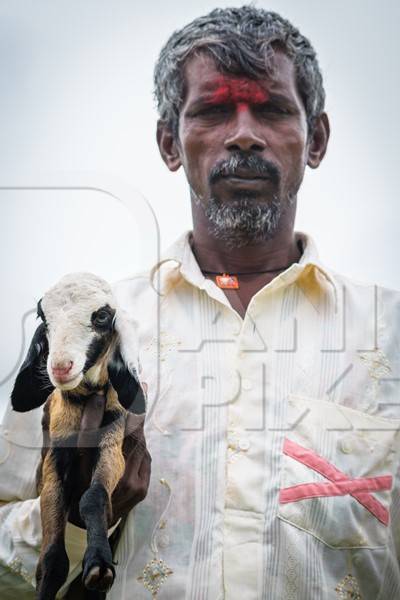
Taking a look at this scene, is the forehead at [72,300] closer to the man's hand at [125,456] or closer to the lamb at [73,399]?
the lamb at [73,399]

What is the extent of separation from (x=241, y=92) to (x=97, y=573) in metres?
1.59

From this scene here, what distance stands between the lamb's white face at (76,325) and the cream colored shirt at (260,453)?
0.55 m

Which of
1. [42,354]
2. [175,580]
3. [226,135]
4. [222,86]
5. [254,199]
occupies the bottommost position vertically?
[175,580]

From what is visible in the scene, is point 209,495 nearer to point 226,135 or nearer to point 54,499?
point 54,499

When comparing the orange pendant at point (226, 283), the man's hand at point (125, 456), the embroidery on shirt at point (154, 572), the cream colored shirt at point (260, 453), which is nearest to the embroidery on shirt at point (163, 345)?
the cream colored shirt at point (260, 453)

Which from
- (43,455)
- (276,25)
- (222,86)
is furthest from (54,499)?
(276,25)

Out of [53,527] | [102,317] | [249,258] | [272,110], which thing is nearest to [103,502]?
[53,527]

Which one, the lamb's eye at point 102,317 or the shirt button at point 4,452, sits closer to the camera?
the lamb's eye at point 102,317

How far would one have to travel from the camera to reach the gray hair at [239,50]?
2.15 m

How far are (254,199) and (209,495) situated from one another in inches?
38.1

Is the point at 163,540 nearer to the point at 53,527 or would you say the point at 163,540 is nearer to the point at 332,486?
the point at 332,486

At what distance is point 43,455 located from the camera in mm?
1232

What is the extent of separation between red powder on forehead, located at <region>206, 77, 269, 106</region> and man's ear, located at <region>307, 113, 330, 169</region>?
420mm

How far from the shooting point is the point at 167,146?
8.20 ft
